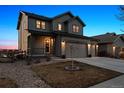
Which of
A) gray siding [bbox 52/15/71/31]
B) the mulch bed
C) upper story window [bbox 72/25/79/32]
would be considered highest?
gray siding [bbox 52/15/71/31]

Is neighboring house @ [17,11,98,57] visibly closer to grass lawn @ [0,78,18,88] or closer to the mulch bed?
the mulch bed

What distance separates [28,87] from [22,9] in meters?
15.6

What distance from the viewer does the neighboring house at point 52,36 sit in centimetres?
2143

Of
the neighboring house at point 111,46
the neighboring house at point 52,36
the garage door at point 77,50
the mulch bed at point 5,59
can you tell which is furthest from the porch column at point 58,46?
the neighboring house at point 111,46

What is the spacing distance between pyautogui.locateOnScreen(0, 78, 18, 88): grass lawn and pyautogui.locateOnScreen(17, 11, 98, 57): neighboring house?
869 cm

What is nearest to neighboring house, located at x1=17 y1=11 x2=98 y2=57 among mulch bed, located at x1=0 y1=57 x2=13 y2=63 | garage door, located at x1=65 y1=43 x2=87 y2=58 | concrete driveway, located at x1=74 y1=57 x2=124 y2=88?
garage door, located at x1=65 y1=43 x2=87 y2=58

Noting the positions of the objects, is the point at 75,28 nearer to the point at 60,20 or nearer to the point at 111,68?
the point at 60,20

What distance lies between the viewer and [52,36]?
22016 mm

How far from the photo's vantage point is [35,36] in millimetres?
21828

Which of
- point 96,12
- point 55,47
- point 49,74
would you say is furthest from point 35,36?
point 49,74

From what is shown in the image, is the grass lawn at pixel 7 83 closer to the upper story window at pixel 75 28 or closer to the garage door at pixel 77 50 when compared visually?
the garage door at pixel 77 50

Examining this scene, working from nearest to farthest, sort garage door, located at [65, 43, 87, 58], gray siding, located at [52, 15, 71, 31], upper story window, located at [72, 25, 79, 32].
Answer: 1. garage door, located at [65, 43, 87, 58]
2. gray siding, located at [52, 15, 71, 31]
3. upper story window, located at [72, 25, 79, 32]

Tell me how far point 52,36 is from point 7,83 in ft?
41.6

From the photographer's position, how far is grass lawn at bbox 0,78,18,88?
31.0 feet
